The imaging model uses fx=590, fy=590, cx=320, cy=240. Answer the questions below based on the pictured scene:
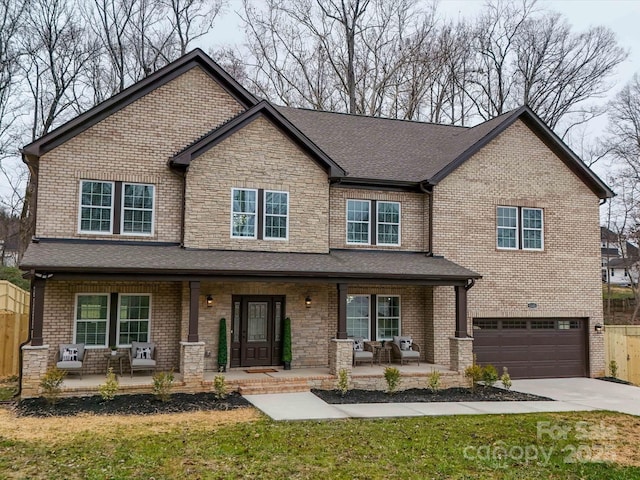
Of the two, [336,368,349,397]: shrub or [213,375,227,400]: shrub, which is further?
[336,368,349,397]: shrub

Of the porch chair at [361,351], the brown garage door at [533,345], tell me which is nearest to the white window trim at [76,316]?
the porch chair at [361,351]

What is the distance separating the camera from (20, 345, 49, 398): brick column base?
13.2 meters

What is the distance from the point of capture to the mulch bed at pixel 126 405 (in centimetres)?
1209

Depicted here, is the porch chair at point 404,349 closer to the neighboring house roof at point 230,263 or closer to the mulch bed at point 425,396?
the mulch bed at point 425,396

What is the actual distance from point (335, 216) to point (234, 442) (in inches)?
379

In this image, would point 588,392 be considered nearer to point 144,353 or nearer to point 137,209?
point 144,353

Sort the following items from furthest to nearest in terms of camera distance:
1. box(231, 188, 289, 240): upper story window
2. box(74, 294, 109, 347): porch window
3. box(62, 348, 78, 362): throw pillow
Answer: box(231, 188, 289, 240): upper story window, box(74, 294, 109, 347): porch window, box(62, 348, 78, 362): throw pillow

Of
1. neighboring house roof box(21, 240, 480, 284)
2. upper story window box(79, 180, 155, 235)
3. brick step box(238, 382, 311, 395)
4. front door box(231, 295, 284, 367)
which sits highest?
upper story window box(79, 180, 155, 235)

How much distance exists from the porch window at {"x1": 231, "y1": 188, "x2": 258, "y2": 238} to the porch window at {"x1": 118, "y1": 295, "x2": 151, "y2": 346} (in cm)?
310

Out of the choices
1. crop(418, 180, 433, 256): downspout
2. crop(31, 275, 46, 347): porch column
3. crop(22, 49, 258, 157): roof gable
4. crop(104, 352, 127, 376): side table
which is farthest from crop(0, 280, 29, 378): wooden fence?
crop(418, 180, 433, 256): downspout

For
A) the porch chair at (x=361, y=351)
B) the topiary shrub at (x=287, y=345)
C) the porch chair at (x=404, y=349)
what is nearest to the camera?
the topiary shrub at (x=287, y=345)

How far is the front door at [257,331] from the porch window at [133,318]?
239cm

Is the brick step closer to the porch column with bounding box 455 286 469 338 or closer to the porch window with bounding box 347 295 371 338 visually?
the porch window with bounding box 347 295 371 338

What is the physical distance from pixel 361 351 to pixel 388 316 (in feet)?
5.54
